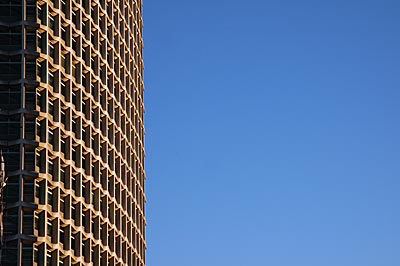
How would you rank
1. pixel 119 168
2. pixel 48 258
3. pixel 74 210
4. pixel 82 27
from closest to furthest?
pixel 48 258 → pixel 74 210 → pixel 82 27 → pixel 119 168

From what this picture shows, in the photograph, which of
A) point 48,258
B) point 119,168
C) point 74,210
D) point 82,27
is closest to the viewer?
point 48,258

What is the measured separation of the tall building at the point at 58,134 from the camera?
14312 centimetres

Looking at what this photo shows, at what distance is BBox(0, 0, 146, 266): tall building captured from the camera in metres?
143

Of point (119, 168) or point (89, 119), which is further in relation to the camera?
point (119, 168)

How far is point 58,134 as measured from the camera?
493 ft

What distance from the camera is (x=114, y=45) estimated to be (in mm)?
185375

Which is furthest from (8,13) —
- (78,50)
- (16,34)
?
(78,50)

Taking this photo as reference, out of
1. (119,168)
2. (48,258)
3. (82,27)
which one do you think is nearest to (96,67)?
(82,27)

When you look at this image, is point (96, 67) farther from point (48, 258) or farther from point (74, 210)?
point (48, 258)

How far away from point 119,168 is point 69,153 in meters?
31.7

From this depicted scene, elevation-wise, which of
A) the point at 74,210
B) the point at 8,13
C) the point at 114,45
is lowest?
the point at 74,210

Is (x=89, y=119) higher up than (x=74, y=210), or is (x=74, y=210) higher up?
(x=89, y=119)

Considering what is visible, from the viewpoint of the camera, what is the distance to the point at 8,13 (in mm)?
149625

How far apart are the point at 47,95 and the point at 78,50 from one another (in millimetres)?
14529
